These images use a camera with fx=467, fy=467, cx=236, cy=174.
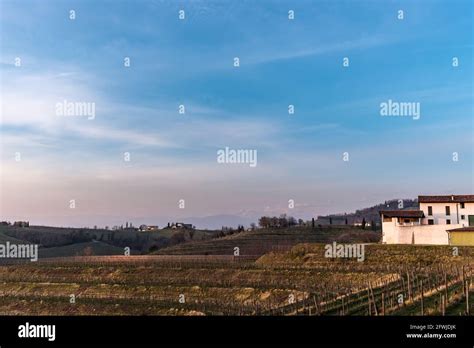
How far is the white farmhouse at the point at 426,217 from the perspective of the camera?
157 feet

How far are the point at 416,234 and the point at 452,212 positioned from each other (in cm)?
682

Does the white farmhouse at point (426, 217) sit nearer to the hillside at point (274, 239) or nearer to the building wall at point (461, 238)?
the building wall at point (461, 238)

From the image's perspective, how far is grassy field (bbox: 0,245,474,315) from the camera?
76.8ft

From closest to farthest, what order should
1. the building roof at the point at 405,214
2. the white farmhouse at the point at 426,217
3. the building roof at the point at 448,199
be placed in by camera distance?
the white farmhouse at the point at 426,217 < the building roof at the point at 405,214 < the building roof at the point at 448,199

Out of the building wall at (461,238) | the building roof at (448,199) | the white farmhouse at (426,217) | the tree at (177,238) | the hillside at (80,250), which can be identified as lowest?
the hillside at (80,250)

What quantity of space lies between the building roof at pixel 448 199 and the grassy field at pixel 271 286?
1200 centimetres

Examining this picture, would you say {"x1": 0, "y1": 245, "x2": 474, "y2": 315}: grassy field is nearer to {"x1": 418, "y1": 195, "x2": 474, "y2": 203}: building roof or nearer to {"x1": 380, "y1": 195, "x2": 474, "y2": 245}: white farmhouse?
{"x1": 380, "y1": 195, "x2": 474, "y2": 245}: white farmhouse

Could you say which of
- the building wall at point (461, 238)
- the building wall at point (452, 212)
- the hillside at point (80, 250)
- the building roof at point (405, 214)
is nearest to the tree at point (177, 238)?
the hillside at point (80, 250)

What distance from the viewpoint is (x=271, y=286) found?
109 feet

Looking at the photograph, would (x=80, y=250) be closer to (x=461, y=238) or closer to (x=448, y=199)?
(x=448, y=199)

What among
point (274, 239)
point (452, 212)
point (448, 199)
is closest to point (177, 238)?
point (274, 239)
